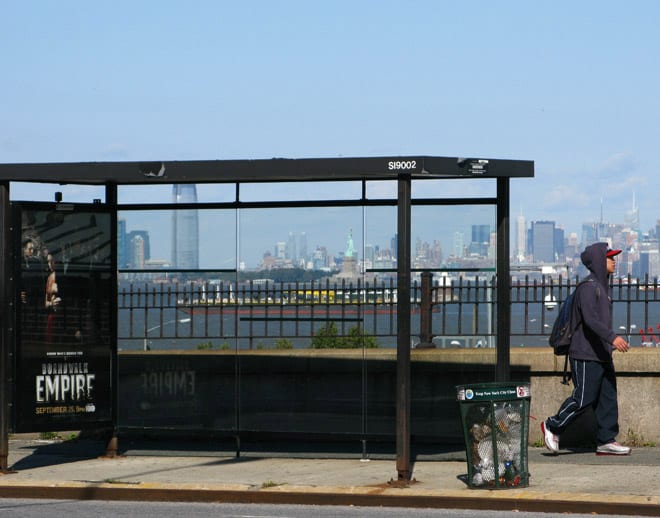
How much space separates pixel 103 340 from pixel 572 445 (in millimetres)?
4814

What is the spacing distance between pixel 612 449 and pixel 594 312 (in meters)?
1.32

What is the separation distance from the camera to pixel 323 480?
11555 millimetres

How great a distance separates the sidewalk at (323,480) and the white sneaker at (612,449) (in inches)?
2.8

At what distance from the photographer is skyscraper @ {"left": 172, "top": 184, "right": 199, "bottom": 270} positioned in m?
13.5

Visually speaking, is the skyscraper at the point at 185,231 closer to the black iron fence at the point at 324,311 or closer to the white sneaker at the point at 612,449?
the black iron fence at the point at 324,311

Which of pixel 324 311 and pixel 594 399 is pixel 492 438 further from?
pixel 324 311

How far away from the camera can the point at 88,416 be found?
1301 cm

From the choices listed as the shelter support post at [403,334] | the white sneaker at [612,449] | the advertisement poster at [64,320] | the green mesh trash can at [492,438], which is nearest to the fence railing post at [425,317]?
the shelter support post at [403,334]

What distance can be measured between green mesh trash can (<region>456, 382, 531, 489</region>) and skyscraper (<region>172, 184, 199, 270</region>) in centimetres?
Result: 375

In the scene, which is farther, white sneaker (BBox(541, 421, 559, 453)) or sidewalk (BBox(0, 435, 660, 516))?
white sneaker (BBox(541, 421, 559, 453))

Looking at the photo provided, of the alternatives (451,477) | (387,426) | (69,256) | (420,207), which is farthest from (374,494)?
(69,256)

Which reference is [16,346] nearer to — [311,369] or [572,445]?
[311,369]

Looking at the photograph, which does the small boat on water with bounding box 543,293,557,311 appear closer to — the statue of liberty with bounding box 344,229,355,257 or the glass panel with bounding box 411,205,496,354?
the glass panel with bounding box 411,205,496,354

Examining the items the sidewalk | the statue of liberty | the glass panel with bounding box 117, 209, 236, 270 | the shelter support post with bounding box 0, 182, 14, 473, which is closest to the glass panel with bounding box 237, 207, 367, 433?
the statue of liberty
